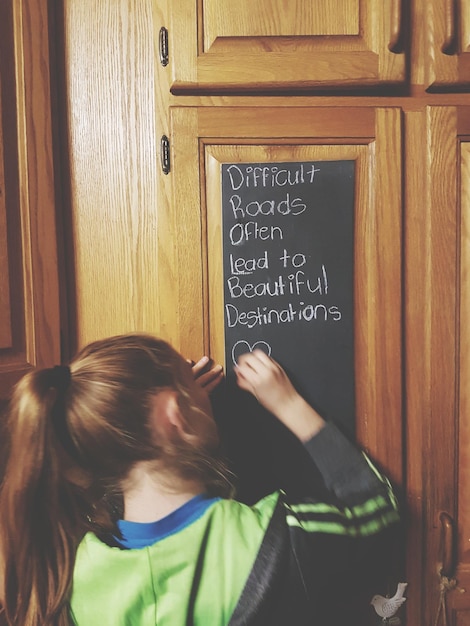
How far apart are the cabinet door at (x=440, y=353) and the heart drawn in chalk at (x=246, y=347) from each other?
265mm

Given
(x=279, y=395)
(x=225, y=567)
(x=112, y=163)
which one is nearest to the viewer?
(x=225, y=567)

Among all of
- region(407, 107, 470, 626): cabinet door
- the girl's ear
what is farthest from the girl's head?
region(407, 107, 470, 626): cabinet door

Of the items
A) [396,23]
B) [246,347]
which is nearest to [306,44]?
[396,23]

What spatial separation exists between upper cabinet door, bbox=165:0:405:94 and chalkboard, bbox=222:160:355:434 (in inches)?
6.0

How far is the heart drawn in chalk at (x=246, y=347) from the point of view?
4.07ft

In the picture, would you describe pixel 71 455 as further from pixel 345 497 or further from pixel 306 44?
pixel 306 44

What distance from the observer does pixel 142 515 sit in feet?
3.48

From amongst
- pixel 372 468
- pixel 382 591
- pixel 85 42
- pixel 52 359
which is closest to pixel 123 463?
pixel 52 359

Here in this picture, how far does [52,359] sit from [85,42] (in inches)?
24.3

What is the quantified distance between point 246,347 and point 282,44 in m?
0.53

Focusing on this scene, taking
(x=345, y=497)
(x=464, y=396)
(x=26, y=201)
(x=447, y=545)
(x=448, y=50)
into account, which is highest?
(x=448, y=50)

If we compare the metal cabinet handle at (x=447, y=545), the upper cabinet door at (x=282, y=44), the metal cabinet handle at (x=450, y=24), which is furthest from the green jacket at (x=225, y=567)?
the metal cabinet handle at (x=450, y=24)

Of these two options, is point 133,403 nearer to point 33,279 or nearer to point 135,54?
point 33,279

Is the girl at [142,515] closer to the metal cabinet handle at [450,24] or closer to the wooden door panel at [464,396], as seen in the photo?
the wooden door panel at [464,396]
